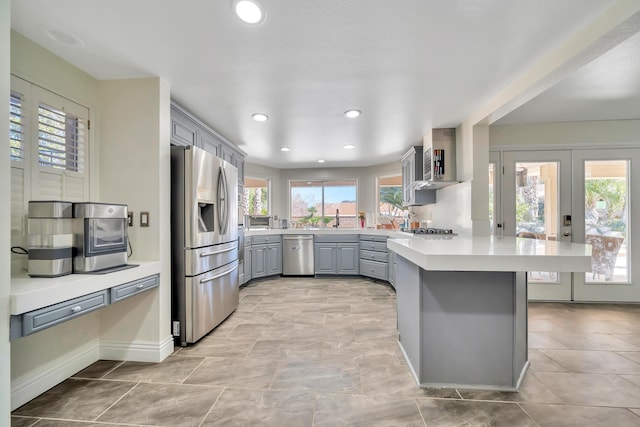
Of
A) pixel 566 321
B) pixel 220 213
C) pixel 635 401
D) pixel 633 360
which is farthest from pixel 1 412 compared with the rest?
pixel 566 321

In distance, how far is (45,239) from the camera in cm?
170

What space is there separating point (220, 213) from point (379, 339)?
1.95 meters

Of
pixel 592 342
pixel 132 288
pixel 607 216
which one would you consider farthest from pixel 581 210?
pixel 132 288

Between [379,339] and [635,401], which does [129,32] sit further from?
[635,401]

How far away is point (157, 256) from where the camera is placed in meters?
2.37

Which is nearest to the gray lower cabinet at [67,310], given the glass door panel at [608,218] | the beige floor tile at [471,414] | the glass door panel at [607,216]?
the beige floor tile at [471,414]

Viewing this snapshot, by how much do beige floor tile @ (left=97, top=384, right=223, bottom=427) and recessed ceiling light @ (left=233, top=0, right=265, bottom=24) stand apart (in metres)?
2.27

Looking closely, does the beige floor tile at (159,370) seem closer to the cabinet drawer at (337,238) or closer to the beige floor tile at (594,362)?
the beige floor tile at (594,362)

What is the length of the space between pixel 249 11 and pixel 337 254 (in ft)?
14.5

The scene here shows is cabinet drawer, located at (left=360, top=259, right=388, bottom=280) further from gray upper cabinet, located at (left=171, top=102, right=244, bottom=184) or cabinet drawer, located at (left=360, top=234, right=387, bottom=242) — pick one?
gray upper cabinet, located at (left=171, top=102, right=244, bottom=184)

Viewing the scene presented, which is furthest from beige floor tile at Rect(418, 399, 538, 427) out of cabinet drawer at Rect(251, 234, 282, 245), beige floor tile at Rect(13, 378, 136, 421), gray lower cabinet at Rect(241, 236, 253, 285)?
cabinet drawer at Rect(251, 234, 282, 245)

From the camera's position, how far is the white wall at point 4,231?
1.32 meters

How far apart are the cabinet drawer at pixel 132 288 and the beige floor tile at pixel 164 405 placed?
611mm

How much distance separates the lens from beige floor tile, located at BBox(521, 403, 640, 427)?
62.1 inches
